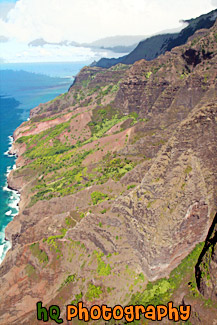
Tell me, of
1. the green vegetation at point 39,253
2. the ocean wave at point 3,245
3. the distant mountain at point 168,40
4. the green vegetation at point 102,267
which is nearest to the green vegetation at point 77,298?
the green vegetation at point 102,267

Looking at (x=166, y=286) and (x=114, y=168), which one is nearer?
(x=166, y=286)

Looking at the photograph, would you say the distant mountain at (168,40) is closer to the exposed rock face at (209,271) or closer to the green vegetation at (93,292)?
the exposed rock face at (209,271)

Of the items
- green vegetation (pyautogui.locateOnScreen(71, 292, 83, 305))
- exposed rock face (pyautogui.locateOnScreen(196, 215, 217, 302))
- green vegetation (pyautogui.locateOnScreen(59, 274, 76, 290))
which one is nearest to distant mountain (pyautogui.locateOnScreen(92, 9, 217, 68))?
exposed rock face (pyautogui.locateOnScreen(196, 215, 217, 302))

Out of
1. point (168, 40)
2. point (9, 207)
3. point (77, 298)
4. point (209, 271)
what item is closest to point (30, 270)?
point (77, 298)

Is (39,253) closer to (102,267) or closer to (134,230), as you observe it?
(102,267)

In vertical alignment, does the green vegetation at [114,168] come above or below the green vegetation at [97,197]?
above

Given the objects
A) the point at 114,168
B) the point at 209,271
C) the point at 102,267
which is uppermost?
the point at 114,168
